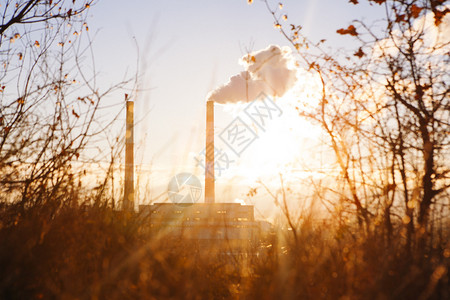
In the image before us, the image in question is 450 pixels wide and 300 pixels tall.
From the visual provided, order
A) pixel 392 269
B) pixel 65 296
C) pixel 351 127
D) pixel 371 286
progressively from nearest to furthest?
pixel 65 296 → pixel 371 286 → pixel 392 269 → pixel 351 127

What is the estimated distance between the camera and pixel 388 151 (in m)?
4.08

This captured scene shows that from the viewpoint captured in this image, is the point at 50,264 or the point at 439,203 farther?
the point at 439,203

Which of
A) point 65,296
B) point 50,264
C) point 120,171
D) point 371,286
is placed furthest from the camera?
point 120,171

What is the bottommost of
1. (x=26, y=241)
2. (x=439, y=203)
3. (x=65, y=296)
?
(x=65, y=296)

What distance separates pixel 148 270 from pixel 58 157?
1.48 m

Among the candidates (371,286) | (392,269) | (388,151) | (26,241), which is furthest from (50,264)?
(388,151)

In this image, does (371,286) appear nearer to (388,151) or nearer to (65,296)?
(388,151)

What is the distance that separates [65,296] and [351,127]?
3223mm

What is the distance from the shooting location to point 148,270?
338 cm

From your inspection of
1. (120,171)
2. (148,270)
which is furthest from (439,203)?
(120,171)

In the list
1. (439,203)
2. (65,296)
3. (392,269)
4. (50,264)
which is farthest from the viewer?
(439,203)

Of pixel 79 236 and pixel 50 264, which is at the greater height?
pixel 79 236

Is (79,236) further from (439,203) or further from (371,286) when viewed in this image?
(439,203)

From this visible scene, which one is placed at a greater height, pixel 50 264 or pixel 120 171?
pixel 120 171
